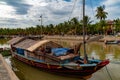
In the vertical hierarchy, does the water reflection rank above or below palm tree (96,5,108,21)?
below

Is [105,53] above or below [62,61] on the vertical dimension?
below

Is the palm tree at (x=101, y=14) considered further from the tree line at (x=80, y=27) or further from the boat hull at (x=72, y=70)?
the boat hull at (x=72, y=70)

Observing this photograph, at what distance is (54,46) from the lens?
84.2 feet

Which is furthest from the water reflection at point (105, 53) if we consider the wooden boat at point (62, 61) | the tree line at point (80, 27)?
the tree line at point (80, 27)

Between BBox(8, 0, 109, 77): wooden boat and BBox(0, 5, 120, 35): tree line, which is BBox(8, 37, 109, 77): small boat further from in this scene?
BBox(0, 5, 120, 35): tree line

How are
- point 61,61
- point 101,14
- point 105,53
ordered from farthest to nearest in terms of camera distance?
point 101,14 < point 105,53 < point 61,61

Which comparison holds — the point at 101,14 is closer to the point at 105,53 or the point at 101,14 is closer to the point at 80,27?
the point at 80,27

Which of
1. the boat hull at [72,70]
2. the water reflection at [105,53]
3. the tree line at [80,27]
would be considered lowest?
the water reflection at [105,53]

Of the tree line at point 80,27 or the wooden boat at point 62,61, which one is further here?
the tree line at point 80,27

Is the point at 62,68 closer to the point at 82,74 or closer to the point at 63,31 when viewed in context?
the point at 82,74

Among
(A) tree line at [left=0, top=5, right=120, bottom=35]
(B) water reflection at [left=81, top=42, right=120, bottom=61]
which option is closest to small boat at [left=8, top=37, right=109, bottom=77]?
(B) water reflection at [left=81, top=42, right=120, bottom=61]

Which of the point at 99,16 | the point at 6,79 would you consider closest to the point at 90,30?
the point at 99,16

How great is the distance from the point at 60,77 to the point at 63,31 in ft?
307

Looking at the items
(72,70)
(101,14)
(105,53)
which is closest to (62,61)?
(72,70)
